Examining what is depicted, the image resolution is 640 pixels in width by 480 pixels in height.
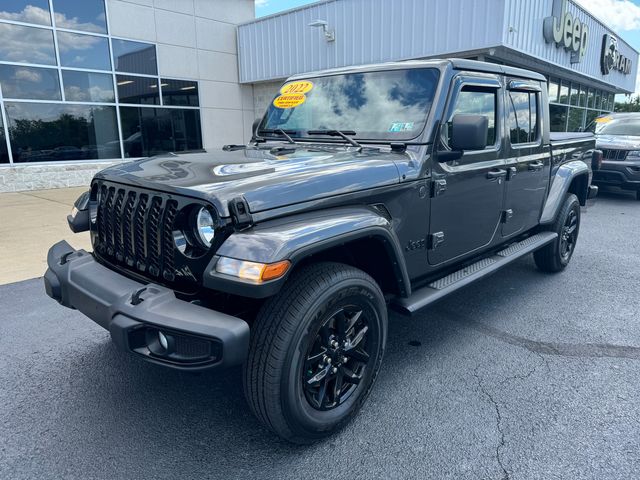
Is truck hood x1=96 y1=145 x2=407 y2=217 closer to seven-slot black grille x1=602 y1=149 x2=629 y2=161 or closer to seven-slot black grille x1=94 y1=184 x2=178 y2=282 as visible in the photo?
seven-slot black grille x1=94 y1=184 x2=178 y2=282

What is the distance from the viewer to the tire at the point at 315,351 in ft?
6.98

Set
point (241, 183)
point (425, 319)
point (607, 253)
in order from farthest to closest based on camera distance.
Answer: point (607, 253) → point (425, 319) → point (241, 183)

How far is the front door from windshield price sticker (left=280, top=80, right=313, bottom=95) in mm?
1171

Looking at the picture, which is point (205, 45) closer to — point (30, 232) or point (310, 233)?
point (30, 232)

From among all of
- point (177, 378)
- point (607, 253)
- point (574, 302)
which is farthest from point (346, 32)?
point (177, 378)

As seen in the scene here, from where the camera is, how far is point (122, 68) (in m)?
12.4

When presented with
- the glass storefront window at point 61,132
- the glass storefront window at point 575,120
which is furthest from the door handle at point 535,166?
the glass storefront window at point 575,120

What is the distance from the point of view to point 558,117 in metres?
16.8

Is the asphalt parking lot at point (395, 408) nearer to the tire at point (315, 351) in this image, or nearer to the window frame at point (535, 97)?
the tire at point (315, 351)

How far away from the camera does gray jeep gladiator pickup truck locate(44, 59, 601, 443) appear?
205 cm

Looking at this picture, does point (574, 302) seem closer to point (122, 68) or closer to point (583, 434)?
point (583, 434)

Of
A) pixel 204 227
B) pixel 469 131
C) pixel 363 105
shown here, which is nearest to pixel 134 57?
pixel 363 105

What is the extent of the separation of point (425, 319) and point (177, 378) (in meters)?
2.05

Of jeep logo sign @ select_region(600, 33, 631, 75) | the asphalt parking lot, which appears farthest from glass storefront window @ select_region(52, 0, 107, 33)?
jeep logo sign @ select_region(600, 33, 631, 75)
